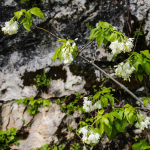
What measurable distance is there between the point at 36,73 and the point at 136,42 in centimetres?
210

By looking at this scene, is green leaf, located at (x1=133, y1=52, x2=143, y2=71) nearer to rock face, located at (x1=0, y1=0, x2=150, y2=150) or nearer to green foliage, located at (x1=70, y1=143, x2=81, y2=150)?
rock face, located at (x1=0, y1=0, x2=150, y2=150)

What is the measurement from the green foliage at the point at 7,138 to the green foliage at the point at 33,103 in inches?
20.1

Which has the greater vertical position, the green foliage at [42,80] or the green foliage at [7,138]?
the green foliage at [42,80]

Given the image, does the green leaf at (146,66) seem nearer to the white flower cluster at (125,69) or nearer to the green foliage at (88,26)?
the white flower cluster at (125,69)

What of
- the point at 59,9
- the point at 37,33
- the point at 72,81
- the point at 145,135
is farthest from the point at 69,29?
the point at 145,135

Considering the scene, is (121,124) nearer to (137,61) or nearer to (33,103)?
(137,61)

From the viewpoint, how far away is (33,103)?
277cm

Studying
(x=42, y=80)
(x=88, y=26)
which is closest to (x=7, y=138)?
(x=42, y=80)

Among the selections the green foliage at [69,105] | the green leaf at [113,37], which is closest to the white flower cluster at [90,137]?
the green leaf at [113,37]

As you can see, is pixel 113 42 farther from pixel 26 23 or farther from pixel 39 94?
pixel 39 94

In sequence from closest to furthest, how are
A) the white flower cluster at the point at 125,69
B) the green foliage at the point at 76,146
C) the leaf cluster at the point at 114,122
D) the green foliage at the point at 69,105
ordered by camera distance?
the leaf cluster at the point at 114,122, the white flower cluster at the point at 125,69, the green foliage at the point at 76,146, the green foliage at the point at 69,105

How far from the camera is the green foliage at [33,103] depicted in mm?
2789

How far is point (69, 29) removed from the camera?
294 cm

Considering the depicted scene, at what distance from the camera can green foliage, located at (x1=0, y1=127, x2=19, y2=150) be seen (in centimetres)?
274
